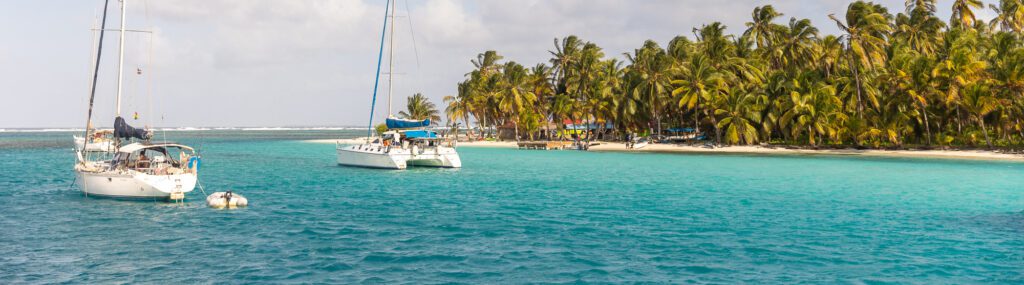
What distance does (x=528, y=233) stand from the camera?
1917 centimetres

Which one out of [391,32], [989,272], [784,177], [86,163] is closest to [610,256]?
[989,272]

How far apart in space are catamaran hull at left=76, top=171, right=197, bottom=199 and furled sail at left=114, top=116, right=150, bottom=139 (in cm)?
281

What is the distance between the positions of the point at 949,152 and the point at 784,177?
3102cm

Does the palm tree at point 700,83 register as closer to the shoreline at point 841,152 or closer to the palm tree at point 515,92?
the shoreline at point 841,152

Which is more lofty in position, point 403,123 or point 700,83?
point 700,83

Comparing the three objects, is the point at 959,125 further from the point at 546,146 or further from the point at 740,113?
the point at 546,146

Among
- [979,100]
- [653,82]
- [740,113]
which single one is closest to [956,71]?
[979,100]

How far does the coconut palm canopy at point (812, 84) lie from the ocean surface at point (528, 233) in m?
27.4

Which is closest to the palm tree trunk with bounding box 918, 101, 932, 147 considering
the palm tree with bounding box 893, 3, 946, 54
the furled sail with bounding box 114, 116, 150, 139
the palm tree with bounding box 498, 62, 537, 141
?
the palm tree with bounding box 893, 3, 946, 54

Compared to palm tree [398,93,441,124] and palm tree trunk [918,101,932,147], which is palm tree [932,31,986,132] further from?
palm tree [398,93,441,124]

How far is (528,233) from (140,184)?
14.7 metres

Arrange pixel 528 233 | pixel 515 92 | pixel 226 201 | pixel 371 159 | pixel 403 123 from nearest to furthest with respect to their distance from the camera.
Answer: pixel 528 233, pixel 226 201, pixel 403 123, pixel 371 159, pixel 515 92

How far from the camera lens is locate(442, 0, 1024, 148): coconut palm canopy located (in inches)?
2324

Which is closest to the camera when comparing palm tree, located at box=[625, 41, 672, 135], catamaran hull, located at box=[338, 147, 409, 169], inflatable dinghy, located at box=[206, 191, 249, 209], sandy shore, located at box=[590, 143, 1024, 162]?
inflatable dinghy, located at box=[206, 191, 249, 209]
